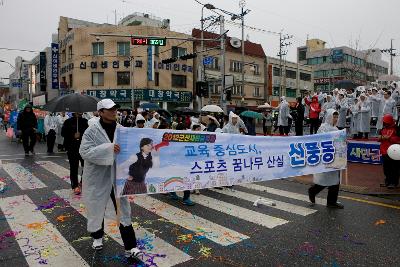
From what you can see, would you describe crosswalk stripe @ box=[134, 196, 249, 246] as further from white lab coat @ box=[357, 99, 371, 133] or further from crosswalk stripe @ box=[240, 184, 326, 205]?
white lab coat @ box=[357, 99, 371, 133]

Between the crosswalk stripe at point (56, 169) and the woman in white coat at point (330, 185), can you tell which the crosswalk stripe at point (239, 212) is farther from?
the crosswalk stripe at point (56, 169)

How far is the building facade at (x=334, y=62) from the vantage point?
61.6 meters

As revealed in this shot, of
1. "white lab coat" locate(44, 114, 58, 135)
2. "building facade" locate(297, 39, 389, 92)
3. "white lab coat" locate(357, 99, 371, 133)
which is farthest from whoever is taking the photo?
"building facade" locate(297, 39, 389, 92)

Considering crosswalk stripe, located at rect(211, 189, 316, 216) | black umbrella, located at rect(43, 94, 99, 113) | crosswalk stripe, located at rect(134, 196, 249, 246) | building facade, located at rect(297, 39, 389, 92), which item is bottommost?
crosswalk stripe, located at rect(211, 189, 316, 216)

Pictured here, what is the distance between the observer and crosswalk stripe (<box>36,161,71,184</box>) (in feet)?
33.4

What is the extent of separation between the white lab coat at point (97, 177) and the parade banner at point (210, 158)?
0.50 ft

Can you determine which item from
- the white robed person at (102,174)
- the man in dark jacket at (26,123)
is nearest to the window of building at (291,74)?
the man in dark jacket at (26,123)

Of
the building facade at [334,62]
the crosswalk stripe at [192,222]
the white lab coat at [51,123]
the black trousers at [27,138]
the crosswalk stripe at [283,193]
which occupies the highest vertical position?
the building facade at [334,62]

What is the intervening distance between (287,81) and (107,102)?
5700 cm

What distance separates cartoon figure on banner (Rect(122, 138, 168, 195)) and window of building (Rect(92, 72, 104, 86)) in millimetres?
36688

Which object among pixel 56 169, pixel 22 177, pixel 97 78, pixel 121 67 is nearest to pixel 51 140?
pixel 56 169

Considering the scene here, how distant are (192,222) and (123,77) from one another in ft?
117

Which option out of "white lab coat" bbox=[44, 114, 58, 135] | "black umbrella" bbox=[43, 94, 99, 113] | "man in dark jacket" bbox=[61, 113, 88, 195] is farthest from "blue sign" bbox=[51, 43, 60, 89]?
"man in dark jacket" bbox=[61, 113, 88, 195]

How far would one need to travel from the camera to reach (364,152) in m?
12.4
